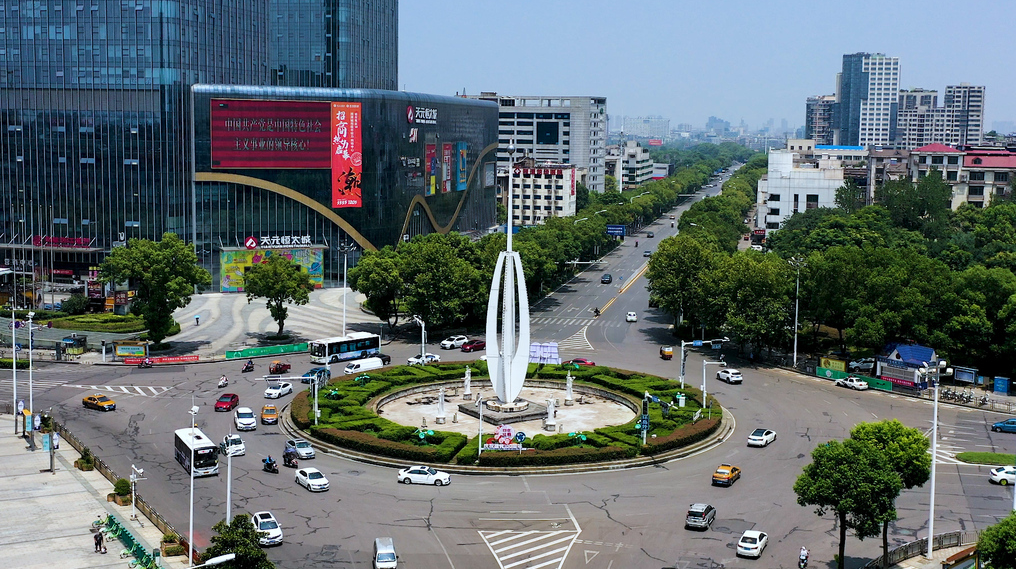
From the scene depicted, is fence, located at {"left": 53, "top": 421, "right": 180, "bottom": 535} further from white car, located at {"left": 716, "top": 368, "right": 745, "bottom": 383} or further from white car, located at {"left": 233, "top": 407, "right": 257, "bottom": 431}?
white car, located at {"left": 716, "top": 368, "right": 745, "bottom": 383}

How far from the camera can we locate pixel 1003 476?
6606 centimetres

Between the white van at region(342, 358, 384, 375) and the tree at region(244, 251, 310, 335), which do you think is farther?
the tree at region(244, 251, 310, 335)

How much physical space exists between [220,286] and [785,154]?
10927 centimetres

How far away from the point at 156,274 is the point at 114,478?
37298mm

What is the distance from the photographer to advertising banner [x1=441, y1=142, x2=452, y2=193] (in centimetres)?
15650

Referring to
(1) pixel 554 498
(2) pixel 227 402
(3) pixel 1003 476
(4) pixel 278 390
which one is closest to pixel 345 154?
(4) pixel 278 390

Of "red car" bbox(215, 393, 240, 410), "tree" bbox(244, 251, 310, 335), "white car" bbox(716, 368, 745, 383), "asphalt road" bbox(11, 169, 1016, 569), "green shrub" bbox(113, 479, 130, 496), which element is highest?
"tree" bbox(244, 251, 310, 335)

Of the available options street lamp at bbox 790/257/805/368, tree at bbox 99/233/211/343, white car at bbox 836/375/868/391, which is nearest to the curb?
white car at bbox 836/375/868/391

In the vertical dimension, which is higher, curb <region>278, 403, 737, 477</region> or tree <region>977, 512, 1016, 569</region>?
tree <region>977, 512, 1016, 569</region>

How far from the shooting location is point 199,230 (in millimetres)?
128375

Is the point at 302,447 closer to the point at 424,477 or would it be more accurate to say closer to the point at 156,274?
the point at 424,477

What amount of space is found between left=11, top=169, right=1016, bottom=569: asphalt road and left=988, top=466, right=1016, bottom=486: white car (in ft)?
2.47

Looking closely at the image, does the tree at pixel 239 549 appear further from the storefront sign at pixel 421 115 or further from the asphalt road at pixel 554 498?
the storefront sign at pixel 421 115

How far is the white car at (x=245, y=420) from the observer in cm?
7525
